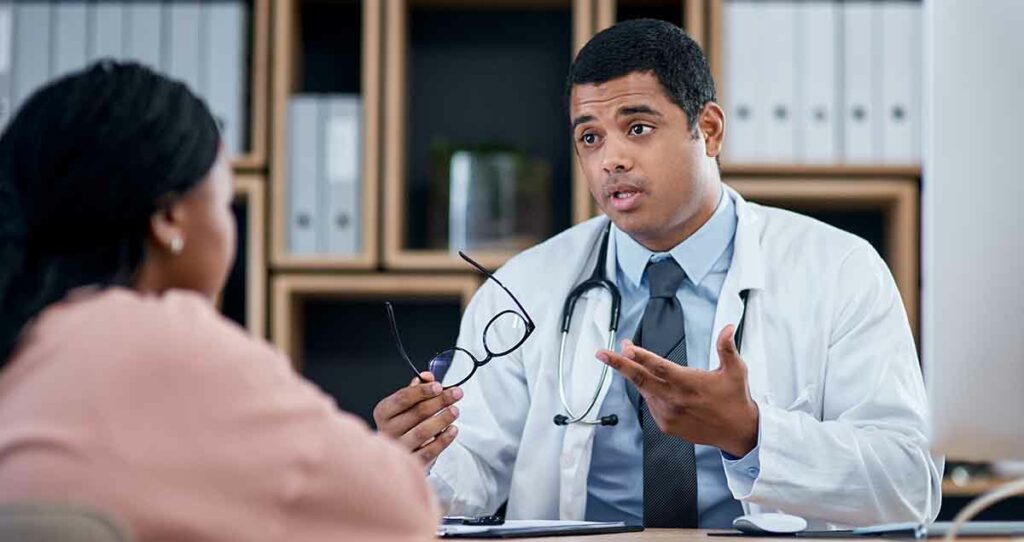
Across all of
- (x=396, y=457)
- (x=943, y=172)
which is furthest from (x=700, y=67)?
(x=396, y=457)

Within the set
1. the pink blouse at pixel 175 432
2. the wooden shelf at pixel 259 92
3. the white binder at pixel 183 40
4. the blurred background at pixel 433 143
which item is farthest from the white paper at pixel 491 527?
the white binder at pixel 183 40

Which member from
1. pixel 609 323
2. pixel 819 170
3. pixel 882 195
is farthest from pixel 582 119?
pixel 882 195

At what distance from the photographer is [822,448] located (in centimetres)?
180

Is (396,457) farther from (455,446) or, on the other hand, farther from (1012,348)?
(455,446)

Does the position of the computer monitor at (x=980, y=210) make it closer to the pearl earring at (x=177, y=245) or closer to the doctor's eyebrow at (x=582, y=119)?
the pearl earring at (x=177, y=245)

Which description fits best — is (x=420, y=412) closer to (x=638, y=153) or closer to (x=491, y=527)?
(x=491, y=527)

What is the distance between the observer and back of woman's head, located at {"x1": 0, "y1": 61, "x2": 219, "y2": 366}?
1.12 m

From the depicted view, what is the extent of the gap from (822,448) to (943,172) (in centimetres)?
66

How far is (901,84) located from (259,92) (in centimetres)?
143

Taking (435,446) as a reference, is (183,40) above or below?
above

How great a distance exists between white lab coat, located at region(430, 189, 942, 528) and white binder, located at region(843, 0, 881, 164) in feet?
2.61

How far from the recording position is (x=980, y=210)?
4.06ft

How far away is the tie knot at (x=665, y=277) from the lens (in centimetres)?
214

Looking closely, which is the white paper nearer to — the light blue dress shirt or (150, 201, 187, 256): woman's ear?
the light blue dress shirt
